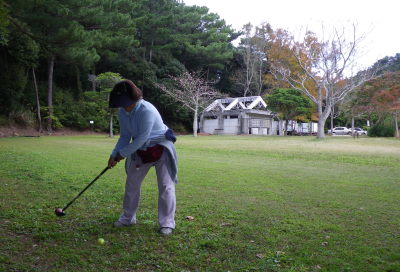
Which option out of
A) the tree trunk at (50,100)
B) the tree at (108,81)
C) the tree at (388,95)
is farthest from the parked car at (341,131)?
the tree trunk at (50,100)

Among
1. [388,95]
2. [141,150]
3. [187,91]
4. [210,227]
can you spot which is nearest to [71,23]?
[141,150]

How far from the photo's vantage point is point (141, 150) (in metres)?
3.74

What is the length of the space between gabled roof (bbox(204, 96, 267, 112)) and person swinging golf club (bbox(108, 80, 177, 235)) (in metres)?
34.0

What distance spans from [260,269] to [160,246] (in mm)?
994

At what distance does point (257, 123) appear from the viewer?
128 ft

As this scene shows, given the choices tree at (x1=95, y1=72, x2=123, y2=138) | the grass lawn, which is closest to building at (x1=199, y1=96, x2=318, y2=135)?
tree at (x1=95, y1=72, x2=123, y2=138)

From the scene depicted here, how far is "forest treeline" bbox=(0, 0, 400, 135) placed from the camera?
18500mm

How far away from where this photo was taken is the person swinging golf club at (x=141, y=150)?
356 centimetres

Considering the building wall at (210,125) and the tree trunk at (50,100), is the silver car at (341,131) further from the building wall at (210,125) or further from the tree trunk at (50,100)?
the tree trunk at (50,100)

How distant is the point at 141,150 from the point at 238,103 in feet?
117

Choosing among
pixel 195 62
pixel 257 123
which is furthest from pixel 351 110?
pixel 195 62

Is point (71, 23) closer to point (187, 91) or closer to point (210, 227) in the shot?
point (210, 227)

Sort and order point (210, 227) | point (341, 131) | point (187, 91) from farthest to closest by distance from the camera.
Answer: point (341, 131) → point (187, 91) → point (210, 227)

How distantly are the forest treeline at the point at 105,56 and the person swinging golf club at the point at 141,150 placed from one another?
18.8 feet
